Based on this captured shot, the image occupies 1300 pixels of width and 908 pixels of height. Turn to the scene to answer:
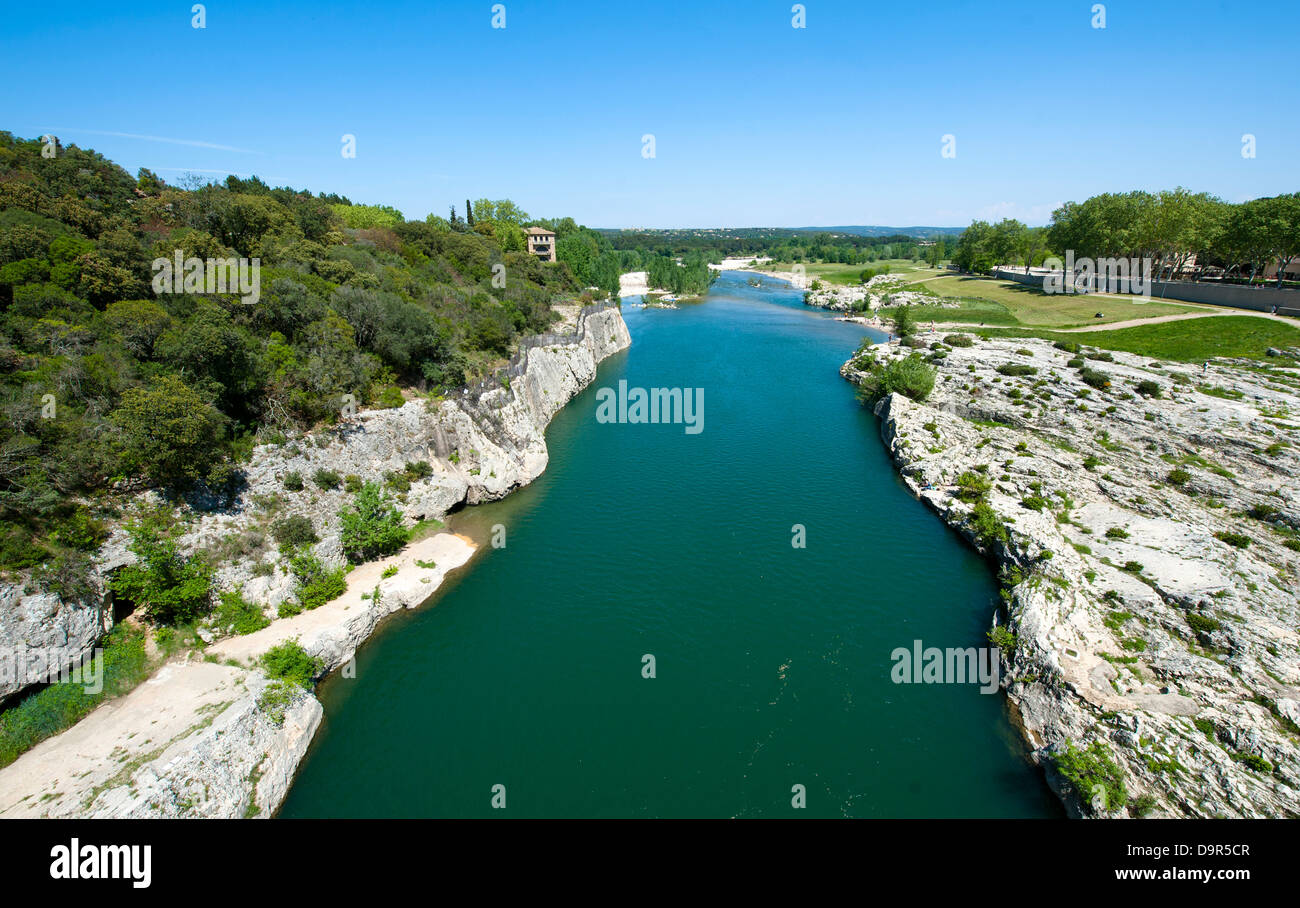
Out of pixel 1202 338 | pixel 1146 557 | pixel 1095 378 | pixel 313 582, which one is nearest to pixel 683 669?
pixel 313 582

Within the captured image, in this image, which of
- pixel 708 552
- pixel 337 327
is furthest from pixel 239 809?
pixel 337 327

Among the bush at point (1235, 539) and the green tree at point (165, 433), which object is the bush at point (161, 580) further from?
the bush at point (1235, 539)

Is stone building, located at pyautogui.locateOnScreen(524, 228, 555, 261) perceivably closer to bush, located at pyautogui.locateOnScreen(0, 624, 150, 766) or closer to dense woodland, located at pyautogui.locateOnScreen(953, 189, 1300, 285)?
dense woodland, located at pyautogui.locateOnScreen(953, 189, 1300, 285)

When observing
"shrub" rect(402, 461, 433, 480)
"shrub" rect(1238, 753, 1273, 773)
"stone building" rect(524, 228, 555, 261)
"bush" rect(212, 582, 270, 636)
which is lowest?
"shrub" rect(1238, 753, 1273, 773)

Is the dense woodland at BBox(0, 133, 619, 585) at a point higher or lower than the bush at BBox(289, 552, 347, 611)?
higher

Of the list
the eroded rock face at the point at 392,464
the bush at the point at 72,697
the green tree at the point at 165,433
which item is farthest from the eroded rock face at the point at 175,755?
the green tree at the point at 165,433

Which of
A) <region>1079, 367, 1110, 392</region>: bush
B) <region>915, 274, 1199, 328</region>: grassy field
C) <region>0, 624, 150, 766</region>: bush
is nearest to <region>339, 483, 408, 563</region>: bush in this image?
<region>0, 624, 150, 766</region>: bush
